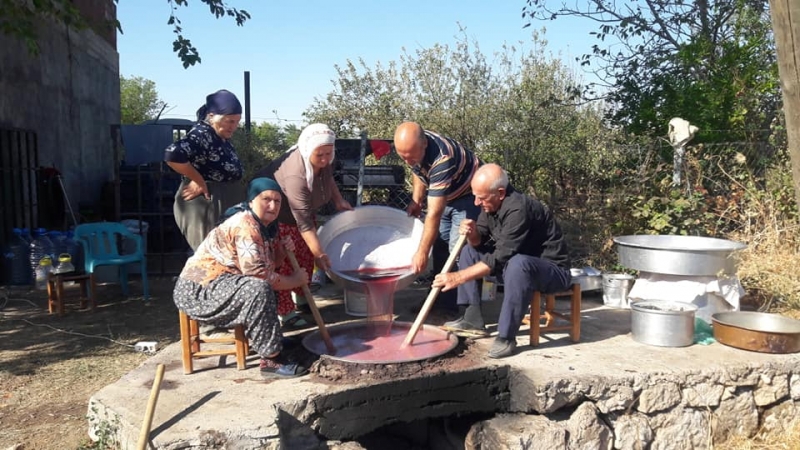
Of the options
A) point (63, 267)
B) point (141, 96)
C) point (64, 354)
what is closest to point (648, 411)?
point (64, 354)

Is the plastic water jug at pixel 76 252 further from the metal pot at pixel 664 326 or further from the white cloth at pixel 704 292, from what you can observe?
the white cloth at pixel 704 292

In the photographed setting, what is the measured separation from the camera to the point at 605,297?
523cm

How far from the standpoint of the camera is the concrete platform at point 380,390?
110 inches

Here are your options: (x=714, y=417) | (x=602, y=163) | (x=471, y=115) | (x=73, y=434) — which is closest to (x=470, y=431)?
(x=714, y=417)

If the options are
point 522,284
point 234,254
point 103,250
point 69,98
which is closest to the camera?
point 234,254

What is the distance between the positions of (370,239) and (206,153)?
135cm

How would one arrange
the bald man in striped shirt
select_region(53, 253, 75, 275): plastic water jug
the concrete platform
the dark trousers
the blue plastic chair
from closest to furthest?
the concrete platform, the dark trousers, the bald man in striped shirt, select_region(53, 253, 75, 275): plastic water jug, the blue plastic chair

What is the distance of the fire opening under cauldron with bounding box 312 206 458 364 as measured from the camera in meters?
3.70

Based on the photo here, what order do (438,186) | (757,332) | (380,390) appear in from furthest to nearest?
(438,186), (757,332), (380,390)

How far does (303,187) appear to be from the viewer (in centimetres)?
394

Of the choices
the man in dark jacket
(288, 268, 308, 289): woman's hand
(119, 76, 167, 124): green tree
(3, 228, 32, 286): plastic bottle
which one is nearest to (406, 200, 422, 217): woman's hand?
the man in dark jacket

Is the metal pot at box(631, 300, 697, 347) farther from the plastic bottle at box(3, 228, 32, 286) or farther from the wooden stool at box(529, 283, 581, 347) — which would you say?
the plastic bottle at box(3, 228, 32, 286)

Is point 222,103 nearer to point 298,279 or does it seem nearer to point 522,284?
point 298,279

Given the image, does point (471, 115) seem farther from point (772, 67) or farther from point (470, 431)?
point (470, 431)
